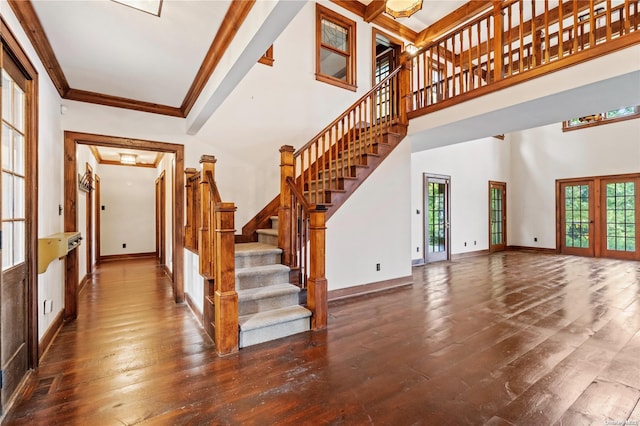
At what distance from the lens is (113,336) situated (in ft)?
9.74

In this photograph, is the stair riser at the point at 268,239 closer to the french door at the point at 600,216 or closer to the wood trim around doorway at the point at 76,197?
the wood trim around doorway at the point at 76,197

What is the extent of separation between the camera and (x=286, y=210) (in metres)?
3.65

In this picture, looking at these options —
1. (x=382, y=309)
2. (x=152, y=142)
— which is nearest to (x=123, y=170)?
(x=152, y=142)

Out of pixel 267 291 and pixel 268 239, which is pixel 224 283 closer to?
pixel 267 291

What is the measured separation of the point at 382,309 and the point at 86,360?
297 cm

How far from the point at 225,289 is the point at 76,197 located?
242 cm

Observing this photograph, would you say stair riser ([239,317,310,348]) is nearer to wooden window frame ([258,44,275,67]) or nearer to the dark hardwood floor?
the dark hardwood floor

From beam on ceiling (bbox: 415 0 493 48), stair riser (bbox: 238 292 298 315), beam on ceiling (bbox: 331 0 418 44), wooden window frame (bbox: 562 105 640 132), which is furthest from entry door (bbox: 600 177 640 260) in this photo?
stair riser (bbox: 238 292 298 315)

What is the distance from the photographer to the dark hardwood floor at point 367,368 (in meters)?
1.84

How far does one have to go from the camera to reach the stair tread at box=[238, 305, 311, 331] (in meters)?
2.79

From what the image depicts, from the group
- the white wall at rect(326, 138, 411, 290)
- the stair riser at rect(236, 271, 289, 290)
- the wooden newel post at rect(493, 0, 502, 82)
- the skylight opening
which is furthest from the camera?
the white wall at rect(326, 138, 411, 290)

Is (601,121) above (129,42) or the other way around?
above

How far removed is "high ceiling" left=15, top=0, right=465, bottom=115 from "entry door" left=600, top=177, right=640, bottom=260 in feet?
31.9

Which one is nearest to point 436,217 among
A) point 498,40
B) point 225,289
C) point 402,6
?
point 498,40
